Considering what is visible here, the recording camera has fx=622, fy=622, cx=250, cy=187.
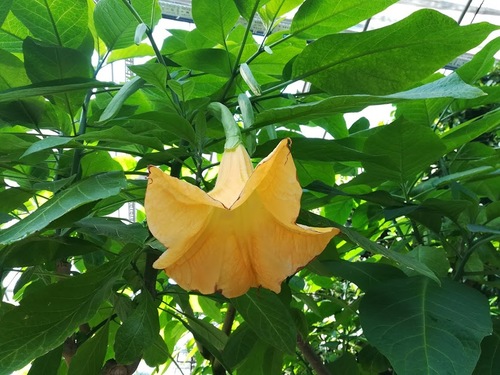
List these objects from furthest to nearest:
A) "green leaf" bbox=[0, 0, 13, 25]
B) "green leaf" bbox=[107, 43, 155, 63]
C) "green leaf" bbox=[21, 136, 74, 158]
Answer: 1. "green leaf" bbox=[107, 43, 155, 63]
2. "green leaf" bbox=[0, 0, 13, 25]
3. "green leaf" bbox=[21, 136, 74, 158]

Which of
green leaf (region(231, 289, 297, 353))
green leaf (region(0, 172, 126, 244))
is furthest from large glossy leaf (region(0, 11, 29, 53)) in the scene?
green leaf (region(231, 289, 297, 353))

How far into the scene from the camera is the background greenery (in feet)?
1.88

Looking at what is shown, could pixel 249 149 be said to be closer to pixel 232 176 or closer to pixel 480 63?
pixel 232 176

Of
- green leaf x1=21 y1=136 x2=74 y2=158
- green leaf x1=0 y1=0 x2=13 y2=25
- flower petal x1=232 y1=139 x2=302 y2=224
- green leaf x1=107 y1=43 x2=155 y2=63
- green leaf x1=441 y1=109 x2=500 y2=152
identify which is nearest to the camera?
Result: flower petal x1=232 y1=139 x2=302 y2=224

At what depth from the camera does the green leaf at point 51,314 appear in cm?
58

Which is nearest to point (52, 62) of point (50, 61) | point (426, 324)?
point (50, 61)

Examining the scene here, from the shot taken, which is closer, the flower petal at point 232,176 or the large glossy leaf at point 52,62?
the flower petal at point 232,176

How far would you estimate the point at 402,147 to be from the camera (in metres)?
0.73

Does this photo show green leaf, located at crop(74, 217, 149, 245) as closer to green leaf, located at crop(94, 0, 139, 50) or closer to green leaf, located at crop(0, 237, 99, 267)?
green leaf, located at crop(0, 237, 99, 267)

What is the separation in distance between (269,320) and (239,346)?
14cm

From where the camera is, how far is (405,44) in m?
0.64

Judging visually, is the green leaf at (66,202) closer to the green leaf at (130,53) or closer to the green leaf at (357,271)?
the green leaf at (357,271)

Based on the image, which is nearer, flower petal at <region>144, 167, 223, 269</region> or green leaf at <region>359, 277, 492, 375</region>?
flower petal at <region>144, 167, 223, 269</region>

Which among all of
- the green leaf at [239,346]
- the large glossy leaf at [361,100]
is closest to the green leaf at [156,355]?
the green leaf at [239,346]
